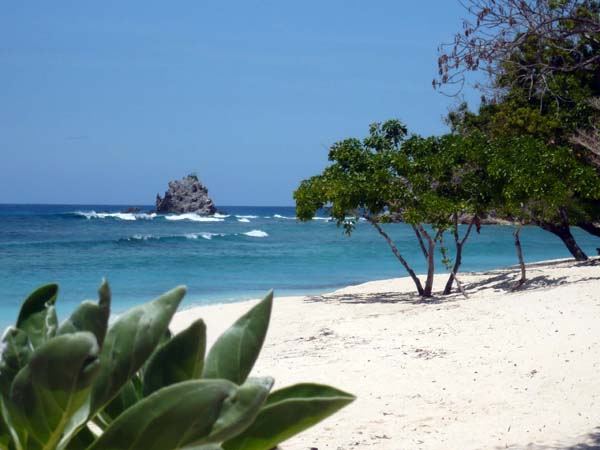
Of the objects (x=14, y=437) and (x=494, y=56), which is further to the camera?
(x=494, y=56)

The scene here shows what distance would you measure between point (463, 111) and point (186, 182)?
68.9m

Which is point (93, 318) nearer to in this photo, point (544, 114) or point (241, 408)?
point (241, 408)

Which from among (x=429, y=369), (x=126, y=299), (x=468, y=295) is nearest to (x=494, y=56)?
(x=429, y=369)

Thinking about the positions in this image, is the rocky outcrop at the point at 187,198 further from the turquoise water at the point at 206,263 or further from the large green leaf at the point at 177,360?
the large green leaf at the point at 177,360

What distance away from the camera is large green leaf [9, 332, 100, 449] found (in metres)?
0.66

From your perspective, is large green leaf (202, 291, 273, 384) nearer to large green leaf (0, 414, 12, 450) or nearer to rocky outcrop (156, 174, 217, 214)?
large green leaf (0, 414, 12, 450)

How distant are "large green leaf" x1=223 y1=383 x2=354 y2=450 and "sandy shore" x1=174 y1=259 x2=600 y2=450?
15.5ft

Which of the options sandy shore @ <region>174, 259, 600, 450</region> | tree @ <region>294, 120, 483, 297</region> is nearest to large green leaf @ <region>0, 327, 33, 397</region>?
sandy shore @ <region>174, 259, 600, 450</region>

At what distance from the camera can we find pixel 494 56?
14.1 ft

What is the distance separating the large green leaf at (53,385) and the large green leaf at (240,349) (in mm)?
183

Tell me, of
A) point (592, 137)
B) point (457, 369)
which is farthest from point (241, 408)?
point (592, 137)

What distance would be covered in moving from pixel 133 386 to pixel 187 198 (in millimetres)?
89553

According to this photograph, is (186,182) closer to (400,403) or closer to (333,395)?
(400,403)

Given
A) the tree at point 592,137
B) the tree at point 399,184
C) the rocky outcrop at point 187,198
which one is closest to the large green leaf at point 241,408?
the tree at point 399,184
